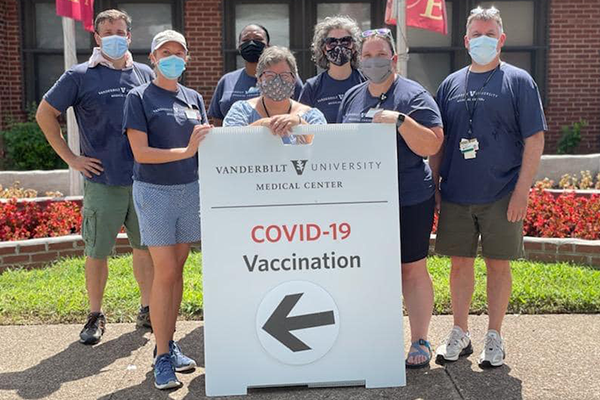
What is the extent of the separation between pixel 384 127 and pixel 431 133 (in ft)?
0.85

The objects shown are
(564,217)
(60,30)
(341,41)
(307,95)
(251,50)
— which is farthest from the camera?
(60,30)

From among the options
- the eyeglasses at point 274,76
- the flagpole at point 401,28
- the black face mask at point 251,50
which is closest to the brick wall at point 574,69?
the flagpole at point 401,28

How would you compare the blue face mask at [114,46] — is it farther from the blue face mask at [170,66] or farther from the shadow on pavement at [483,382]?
the shadow on pavement at [483,382]

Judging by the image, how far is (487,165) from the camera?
3996 millimetres

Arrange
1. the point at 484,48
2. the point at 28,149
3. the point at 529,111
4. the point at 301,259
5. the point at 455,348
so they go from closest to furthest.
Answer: the point at 301,259
the point at 529,111
the point at 484,48
the point at 455,348
the point at 28,149

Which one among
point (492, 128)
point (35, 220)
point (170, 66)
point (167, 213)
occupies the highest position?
point (170, 66)

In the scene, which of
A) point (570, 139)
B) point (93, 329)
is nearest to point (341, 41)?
point (93, 329)

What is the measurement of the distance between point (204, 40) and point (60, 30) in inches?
89.8

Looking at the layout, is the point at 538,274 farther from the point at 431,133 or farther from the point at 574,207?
the point at 431,133

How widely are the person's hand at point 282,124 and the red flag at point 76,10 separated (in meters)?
4.46

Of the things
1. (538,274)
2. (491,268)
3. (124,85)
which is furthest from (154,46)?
(538,274)

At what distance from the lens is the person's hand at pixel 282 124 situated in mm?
3631

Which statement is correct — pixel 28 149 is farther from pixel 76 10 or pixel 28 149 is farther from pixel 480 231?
pixel 480 231

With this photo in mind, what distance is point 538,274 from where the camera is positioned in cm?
583
